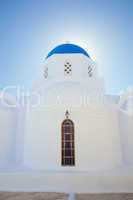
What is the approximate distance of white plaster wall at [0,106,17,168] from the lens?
1055 centimetres

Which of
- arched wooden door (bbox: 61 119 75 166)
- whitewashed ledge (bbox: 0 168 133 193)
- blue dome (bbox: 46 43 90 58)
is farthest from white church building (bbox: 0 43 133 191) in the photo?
blue dome (bbox: 46 43 90 58)

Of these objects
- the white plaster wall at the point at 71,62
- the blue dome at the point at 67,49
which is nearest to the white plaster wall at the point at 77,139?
the white plaster wall at the point at 71,62

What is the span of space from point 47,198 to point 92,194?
171 centimetres

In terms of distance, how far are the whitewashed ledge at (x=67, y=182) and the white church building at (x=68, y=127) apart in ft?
0.67

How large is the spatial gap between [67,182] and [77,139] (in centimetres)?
222

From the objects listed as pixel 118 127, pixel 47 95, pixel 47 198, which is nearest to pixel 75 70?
pixel 47 95

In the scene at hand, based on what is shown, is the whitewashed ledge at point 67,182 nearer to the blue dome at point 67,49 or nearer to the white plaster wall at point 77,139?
the white plaster wall at point 77,139

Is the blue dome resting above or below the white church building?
above

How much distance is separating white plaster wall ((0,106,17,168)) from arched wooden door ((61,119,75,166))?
3445 millimetres

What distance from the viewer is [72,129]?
9.41 meters

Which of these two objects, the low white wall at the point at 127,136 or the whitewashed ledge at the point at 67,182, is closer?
the whitewashed ledge at the point at 67,182

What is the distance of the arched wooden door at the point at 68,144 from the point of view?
9.07 metres

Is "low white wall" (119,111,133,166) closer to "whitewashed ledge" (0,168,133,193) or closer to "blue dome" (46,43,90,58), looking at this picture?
"whitewashed ledge" (0,168,133,193)

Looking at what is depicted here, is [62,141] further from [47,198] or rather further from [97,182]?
[47,198]
